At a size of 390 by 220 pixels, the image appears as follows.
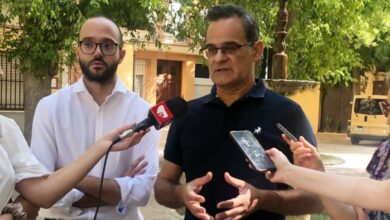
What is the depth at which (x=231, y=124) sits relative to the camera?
2.39 meters

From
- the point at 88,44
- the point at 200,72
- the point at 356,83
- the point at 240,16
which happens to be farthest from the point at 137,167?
the point at 200,72

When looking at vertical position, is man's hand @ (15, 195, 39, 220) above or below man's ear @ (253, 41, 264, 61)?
below

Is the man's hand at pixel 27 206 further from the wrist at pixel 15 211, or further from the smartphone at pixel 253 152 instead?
the smartphone at pixel 253 152

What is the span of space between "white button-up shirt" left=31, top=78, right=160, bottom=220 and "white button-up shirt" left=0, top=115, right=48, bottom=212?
1.70 feet

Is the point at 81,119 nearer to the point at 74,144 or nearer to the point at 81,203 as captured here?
the point at 74,144

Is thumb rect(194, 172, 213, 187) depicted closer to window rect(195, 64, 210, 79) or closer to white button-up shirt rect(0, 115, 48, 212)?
Result: white button-up shirt rect(0, 115, 48, 212)

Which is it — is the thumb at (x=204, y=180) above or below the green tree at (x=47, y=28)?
below

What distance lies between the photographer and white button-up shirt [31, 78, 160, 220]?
260 cm

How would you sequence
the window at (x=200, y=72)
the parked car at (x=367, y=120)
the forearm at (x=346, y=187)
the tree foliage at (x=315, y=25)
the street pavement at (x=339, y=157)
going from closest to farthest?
the forearm at (x=346, y=187) → the street pavement at (x=339, y=157) → the tree foliage at (x=315, y=25) → the parked car at (x=367, y=120) → the window at (x=200, y=72)

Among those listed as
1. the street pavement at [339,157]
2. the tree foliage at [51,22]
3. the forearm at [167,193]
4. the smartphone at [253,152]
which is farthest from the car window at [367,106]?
the smartphone at [253,152]

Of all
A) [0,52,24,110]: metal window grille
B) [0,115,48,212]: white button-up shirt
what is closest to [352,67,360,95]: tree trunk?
[0,52,24,110]: metal window grille

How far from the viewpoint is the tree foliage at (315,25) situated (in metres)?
11.0

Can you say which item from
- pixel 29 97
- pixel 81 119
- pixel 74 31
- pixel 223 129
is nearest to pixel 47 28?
pixel 74 31

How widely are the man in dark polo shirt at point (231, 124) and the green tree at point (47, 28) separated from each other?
6.31 metres
